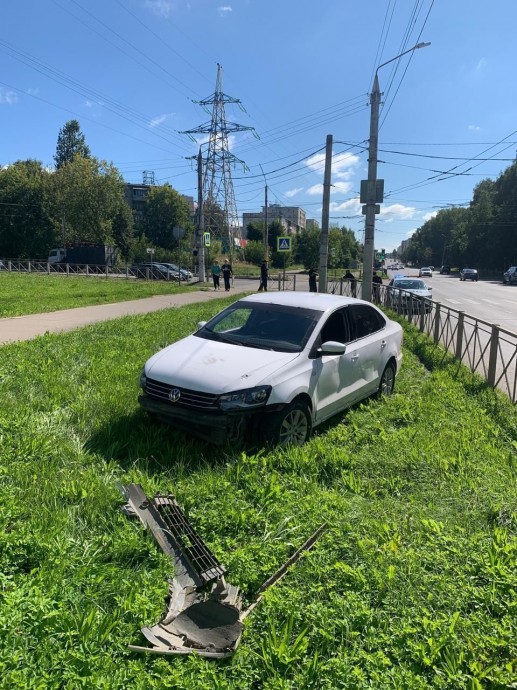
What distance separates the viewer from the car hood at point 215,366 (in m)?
4.31

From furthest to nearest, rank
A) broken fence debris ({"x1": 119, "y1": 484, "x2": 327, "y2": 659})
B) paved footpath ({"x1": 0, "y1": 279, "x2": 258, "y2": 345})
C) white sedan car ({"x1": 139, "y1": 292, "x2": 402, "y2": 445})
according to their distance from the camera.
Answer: paved footpath ({"x1": 0, "y1": 279, "x2": 258, "y2": 345}), white sedan car ({"x1": 139, "y1": 292, "x2": 402, "y2": 445}), broken fence debris ({"x1": 119, "y1": 484, "x2": 327, "y2": 659})

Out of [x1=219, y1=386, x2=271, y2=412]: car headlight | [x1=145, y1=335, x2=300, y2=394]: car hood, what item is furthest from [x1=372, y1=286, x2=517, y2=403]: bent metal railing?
[x1=219, y1=386, x2=271, y2=412]: car headlight

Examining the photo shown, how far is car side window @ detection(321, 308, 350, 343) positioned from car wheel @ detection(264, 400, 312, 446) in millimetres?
912

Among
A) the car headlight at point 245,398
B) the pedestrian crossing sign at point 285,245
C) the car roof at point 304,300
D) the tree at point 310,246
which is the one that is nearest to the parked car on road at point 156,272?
the pedestrian crossing sign at point 285,245

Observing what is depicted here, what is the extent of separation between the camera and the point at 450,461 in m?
4.52

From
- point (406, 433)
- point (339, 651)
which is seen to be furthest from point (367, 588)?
point (406, 433)

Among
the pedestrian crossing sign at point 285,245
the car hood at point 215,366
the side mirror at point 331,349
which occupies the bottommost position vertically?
the car hood at point 215,366

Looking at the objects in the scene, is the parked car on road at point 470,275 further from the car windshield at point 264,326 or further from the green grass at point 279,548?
the car windshield at point 264,326

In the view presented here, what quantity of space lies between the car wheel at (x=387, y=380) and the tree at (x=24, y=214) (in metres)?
61.1

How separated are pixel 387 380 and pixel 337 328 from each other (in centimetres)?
169

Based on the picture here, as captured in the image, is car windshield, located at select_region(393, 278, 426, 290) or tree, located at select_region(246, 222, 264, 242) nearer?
car windshield, located at select_region(393, 278, 426, 290)

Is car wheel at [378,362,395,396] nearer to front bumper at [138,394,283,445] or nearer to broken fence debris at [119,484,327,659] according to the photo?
front bumper at [138,394,283,445]

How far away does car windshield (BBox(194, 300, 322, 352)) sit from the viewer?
5.18m

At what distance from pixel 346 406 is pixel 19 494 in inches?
139
